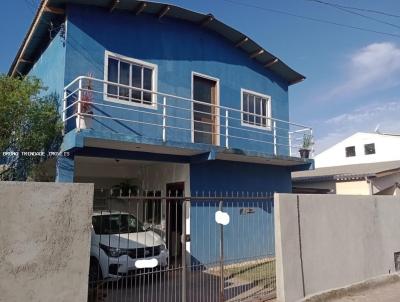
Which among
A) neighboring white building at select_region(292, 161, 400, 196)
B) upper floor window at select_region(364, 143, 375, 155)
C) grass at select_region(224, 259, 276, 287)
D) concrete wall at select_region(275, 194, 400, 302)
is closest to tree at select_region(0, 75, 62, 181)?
grass at select_region(224, 259, 276, 287)

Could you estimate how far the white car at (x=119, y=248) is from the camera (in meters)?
8.02

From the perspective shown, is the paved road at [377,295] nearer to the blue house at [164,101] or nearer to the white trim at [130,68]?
the blue house at [164,101]

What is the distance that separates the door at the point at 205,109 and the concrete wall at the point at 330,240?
5.05m

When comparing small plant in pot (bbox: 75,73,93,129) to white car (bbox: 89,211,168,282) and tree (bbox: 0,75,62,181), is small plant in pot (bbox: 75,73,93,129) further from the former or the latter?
white car (bbox: 89,211,168,282)

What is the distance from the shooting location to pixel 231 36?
14.8 metres

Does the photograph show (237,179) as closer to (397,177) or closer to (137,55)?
(137,55)

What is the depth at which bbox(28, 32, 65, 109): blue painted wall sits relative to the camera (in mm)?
11039

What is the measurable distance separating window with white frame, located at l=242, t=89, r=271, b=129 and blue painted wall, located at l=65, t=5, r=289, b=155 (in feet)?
0.84

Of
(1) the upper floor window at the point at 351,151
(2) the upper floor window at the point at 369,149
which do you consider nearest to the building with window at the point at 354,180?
(2) the upper floor window at the point at 369,149

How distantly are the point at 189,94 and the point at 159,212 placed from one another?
13.1 feet

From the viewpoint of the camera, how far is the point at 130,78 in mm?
12062

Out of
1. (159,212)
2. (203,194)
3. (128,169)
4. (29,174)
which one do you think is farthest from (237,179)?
(29,174)

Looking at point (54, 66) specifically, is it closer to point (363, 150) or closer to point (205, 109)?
point (205, 109)

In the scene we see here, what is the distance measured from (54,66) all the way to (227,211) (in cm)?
692
